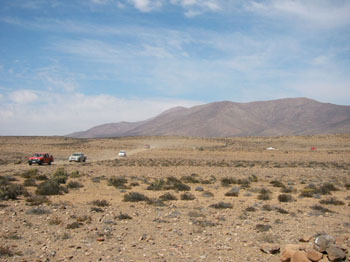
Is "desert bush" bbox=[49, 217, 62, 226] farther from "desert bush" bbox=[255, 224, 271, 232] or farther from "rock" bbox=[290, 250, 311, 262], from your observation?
"rock" bbox=[290, 250, 311, 262]

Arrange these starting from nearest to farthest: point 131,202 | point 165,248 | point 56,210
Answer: point 165,248, point 56,210, point 131,202

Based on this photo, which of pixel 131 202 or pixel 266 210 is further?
pixel 131 202

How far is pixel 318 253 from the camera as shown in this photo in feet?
24.5

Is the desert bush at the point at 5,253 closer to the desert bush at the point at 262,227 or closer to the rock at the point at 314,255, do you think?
the rock at the point at 314,255

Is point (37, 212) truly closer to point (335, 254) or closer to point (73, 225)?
point (73, 225)

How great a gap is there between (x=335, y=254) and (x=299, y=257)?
0.86 metres

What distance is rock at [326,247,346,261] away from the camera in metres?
7.47

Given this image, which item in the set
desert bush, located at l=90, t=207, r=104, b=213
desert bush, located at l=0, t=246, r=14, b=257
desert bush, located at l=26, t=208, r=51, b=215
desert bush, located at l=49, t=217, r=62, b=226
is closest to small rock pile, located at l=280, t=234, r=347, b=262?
desert bush, located at l=0, t=246, r=14, b=257

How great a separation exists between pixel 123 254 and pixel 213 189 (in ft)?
42.4

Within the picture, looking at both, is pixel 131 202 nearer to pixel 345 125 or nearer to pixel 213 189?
pixel 213 189

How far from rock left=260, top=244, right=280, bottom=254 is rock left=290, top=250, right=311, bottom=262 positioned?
87 cm

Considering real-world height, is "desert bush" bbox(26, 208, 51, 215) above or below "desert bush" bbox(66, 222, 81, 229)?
above

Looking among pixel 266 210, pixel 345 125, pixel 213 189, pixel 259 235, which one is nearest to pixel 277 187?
pixel 213 189

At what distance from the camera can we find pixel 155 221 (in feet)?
38.0
